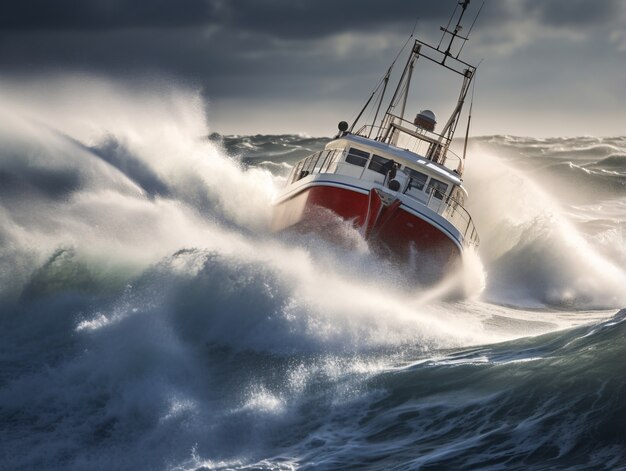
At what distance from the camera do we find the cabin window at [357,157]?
797 inches

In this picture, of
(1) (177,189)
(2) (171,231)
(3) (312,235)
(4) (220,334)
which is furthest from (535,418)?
(1) (177,189)

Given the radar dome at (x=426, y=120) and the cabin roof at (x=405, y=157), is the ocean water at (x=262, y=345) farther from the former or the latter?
the radar dome at (x=426, y=120)

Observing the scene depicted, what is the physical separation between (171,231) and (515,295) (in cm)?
891

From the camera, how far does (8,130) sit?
22.0 meters

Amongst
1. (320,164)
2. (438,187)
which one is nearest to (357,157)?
(320,164)

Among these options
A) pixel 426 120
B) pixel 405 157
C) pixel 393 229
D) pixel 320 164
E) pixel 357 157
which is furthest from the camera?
pixel 426 120

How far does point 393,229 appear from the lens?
17859 mm

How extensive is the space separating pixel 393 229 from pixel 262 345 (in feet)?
17.9

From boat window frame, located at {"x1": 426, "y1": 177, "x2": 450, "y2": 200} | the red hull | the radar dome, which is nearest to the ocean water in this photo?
the red hull

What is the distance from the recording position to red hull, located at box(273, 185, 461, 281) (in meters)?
17.7

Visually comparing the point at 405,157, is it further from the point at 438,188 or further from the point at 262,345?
the point at 262,345

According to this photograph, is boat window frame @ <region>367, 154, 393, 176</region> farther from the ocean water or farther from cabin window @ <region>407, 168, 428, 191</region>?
the ocean water

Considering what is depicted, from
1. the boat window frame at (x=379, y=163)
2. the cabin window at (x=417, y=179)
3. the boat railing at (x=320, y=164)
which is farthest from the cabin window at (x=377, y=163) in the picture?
the boat railing at (x=320, y=164)

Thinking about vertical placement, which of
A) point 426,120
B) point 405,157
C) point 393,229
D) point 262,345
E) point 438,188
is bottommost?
point 262,345
